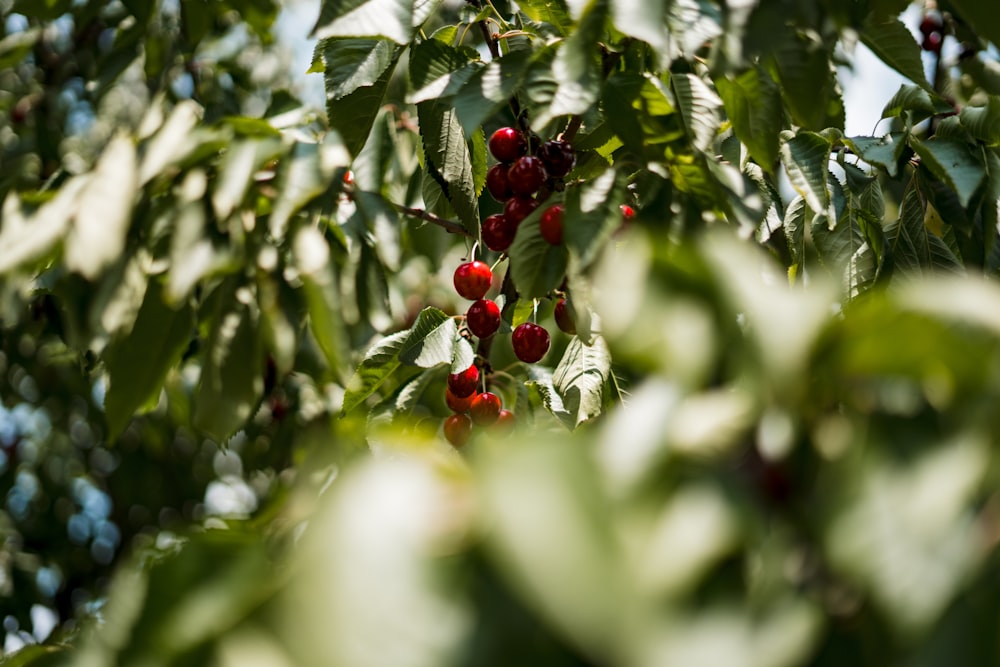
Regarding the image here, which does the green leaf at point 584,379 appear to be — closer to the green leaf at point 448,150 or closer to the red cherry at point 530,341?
the red cherry at point 530,341

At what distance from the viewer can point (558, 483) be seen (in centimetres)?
51

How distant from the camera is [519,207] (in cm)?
167

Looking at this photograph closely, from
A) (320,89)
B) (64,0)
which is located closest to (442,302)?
(320,89)

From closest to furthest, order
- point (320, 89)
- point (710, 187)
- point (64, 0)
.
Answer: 1. point (710, 187)
2. point (64, 0)
3. point (320, 89)

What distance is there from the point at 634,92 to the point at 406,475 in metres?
0.78

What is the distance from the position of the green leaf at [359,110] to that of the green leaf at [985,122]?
99 centimetres

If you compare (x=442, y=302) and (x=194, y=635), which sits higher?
(x=194, y=635)

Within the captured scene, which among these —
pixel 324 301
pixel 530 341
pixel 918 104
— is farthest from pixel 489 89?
pixel 918 104

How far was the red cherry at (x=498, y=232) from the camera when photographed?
1.72 meters

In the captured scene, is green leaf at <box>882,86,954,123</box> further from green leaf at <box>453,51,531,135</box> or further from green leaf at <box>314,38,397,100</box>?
green leaf at <box>314,38,397,100</box>

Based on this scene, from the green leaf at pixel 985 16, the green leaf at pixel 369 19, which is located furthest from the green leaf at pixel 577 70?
the green leaf at pixel 985 16

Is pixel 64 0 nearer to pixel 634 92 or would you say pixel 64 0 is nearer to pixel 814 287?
pixel 634 92

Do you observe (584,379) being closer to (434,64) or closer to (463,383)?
(463,383)

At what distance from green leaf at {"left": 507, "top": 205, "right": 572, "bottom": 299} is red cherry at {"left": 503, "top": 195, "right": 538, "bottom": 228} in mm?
345
